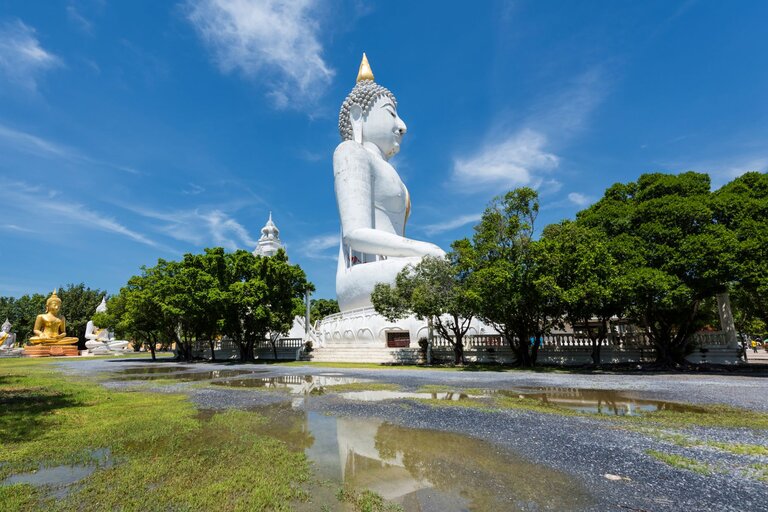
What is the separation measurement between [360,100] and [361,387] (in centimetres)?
2520

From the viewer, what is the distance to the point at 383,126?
3067 cm

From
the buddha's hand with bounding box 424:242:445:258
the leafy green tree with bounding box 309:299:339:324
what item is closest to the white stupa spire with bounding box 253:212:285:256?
the leafy green tree with bounding box 309:299:339:324

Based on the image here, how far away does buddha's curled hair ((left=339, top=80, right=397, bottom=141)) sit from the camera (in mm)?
30750

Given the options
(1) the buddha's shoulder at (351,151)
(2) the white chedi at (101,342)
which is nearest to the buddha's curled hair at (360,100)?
(1) the buddha's shoulder at (351,151)

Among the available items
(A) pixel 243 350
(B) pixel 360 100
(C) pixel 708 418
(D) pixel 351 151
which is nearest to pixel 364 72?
(B) pixel 360 100

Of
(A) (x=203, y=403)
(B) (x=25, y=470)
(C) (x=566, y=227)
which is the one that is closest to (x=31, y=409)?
(A) (x=203, y=403)

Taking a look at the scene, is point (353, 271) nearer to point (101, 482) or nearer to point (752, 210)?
point (752, 210)

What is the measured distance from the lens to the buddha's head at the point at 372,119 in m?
30.7

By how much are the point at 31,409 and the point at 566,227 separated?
55.3 feet

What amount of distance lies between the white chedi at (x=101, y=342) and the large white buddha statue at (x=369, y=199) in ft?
117

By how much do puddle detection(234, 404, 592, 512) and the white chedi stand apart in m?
52.5

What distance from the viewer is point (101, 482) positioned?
376cm

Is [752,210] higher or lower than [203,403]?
higher

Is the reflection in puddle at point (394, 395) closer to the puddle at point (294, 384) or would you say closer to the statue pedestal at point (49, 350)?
the puddle at point (294, 384)
